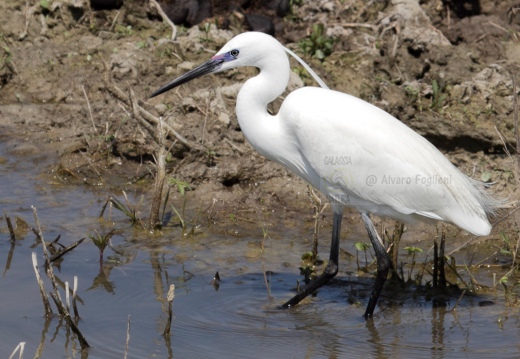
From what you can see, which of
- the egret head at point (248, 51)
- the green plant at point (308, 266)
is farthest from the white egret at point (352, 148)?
the green plant at point (308, 266)

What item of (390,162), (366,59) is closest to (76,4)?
(366,59)

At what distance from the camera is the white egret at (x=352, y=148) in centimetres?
500

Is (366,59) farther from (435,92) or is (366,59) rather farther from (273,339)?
(273,339)

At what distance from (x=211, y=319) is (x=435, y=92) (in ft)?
9.86

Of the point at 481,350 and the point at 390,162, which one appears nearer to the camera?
the point at 481,350

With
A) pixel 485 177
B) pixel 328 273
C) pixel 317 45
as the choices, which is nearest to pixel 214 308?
pixel 328 273

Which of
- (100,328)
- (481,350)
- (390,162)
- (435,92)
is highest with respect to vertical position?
(435,92)

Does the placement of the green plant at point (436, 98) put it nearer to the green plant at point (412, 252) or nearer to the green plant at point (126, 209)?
the green plant at point (412, 252)

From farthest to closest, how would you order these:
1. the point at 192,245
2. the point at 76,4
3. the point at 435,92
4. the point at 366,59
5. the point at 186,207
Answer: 1. the point at 76,4
2. the point at 366,59
3. the point at 435,92
4. the point at 186,207
5. the point at 192,245

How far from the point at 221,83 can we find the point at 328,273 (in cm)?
264

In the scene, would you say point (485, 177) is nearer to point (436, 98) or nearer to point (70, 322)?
point (436, 98)

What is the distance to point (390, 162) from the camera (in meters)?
5.04

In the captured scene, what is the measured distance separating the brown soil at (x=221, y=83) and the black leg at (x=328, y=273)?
1023mm

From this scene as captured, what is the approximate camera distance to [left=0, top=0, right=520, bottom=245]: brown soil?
664 cm
